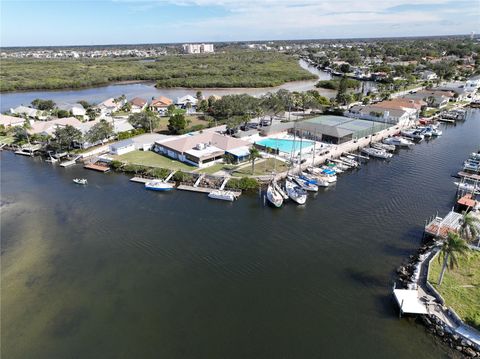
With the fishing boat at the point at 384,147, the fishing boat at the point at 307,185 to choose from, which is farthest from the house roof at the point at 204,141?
the fishing boat at the point at 384,147

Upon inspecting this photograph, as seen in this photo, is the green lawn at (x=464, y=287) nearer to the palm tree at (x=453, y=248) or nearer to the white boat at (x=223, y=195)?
the palm tree at (x=453, y=248)

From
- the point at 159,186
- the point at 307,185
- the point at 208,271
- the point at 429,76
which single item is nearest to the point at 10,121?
the point at 159,186

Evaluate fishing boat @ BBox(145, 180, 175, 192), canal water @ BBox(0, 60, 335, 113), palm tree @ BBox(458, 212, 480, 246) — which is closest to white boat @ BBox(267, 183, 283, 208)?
fishing boat @ BBox(145, 180, 175, 192)

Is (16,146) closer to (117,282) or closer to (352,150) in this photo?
(117,282)

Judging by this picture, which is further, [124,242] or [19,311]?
[124,242]

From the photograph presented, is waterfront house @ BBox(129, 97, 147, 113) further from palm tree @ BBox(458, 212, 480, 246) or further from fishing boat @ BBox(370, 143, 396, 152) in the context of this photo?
palm tree @ BBox(458, 212, 480, 246)

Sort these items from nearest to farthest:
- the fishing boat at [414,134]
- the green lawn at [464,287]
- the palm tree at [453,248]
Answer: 1. the green lawn at [464,287]
2. the palm tree at [453,248]
3. the fishing boat at [414,134]

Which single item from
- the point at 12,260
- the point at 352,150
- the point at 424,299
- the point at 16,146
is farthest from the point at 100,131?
the point at 424,299
